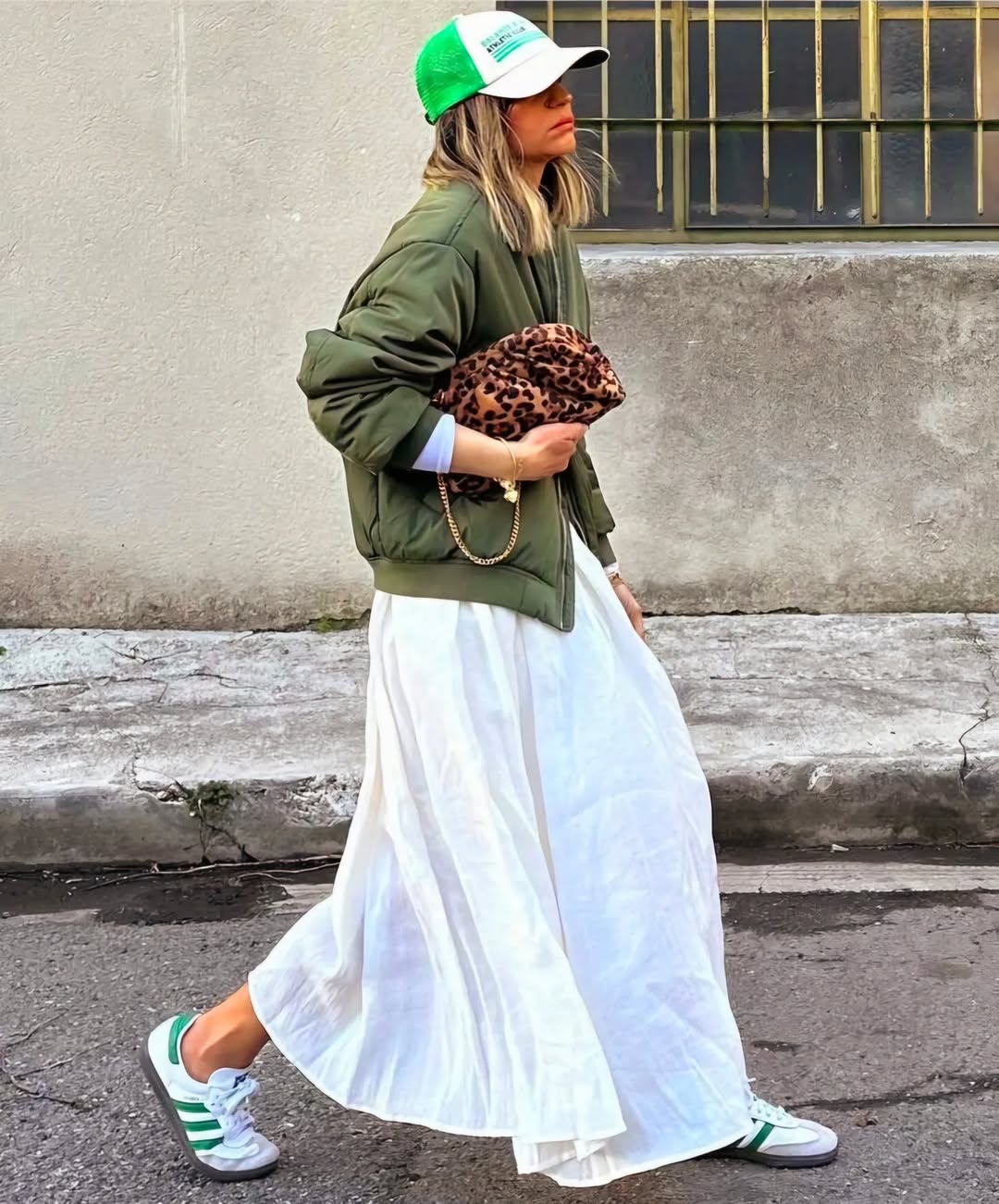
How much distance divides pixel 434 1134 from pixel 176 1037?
51cm

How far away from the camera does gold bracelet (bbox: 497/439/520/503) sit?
2.16 m

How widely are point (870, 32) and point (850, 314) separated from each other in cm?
121

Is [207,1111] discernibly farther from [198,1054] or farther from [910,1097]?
[910,1097]

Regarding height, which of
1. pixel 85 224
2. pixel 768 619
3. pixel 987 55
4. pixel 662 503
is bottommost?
pixel 768 619

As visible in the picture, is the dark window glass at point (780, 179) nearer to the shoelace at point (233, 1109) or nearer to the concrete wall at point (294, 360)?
the concrete wall at point (294, 360)

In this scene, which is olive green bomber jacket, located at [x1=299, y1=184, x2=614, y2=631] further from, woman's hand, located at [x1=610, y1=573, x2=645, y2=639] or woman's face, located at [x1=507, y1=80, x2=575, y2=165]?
woman's hand, located at [x1=610, y1=573, x2=645, y2=639]

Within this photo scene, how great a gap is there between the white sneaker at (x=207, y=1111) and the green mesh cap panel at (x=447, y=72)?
156cm

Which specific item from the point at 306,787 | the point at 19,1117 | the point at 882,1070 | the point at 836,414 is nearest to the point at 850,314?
the point at 836,414

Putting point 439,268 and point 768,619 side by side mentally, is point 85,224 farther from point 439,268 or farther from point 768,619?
point 439,268

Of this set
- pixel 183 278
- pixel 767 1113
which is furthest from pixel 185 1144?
pixel 183 278

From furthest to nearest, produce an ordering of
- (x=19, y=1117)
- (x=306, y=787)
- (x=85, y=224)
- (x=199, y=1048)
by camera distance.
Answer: (x=85, y=224) → (x=306, y=787) → (x=19, y=1117) → (x=199, y=1048)

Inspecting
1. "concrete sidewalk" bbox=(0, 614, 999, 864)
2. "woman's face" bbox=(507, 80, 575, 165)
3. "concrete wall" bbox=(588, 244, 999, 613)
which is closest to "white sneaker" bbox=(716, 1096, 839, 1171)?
"woman's face" bbox=(507, 80, 575, 165)

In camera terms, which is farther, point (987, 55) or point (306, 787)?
point (987, 55)

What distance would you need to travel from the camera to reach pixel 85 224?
18.4ft
